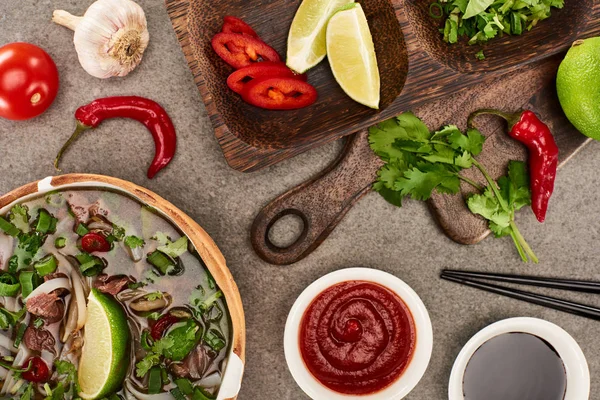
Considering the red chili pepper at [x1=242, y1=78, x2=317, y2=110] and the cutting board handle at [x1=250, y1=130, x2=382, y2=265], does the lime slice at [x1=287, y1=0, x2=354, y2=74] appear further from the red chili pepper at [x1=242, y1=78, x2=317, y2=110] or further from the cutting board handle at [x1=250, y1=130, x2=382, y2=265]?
the cutting board handle at [x1=250, y1=130, x2=382, y2=265]

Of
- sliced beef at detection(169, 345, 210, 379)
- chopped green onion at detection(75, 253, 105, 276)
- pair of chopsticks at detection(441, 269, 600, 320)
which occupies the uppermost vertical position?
chopped green onion at detection(75, 253, 105, 276)

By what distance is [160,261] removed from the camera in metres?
2.13

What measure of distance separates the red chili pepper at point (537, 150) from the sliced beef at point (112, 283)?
153 centimetres

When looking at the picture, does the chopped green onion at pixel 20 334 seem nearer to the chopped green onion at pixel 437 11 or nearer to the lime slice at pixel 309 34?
the lime slice at pixel 309 34

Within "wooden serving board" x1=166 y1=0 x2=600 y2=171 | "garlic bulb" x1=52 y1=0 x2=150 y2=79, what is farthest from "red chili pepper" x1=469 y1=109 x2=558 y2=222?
"garlic bulb" x1=52 y1=0 x2=150 y2=79

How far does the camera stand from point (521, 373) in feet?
7.45

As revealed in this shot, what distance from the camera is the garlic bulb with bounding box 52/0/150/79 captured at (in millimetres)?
2232

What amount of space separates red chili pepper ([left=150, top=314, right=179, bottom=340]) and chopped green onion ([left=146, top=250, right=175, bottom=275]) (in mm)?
178

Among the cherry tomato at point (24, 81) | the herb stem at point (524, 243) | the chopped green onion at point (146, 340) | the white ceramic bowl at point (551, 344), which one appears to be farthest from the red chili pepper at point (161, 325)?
the herb stem at point (524, 243)

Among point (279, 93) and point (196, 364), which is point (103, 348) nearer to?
point (196, 364)

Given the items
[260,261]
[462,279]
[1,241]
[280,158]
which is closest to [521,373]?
[462,279]

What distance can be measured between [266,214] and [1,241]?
3.41ft

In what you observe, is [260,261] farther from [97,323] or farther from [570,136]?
[570,136]

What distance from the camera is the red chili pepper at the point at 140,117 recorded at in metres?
2.35
